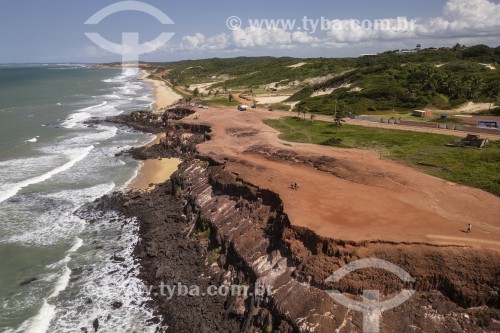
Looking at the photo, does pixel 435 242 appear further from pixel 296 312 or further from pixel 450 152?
pixel 450 152

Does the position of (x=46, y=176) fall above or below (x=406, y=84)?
below

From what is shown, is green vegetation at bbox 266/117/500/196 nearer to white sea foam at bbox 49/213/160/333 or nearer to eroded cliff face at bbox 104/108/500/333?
eroded cliff face at bbox 104/108/500/333

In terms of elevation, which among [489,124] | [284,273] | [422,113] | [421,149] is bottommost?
[284,273]

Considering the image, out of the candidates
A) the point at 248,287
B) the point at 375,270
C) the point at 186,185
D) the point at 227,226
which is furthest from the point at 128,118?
the point at 375,270

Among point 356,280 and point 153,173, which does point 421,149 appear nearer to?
point 356,280

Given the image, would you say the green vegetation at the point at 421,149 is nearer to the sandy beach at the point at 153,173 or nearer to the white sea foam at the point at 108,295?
the sandy beach at the point at 153,173

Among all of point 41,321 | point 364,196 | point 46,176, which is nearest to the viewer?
point 41,321

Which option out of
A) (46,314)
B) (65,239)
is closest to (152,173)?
(65,239)

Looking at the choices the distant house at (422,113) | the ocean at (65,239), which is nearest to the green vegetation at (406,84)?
the distant house at (422,113)
